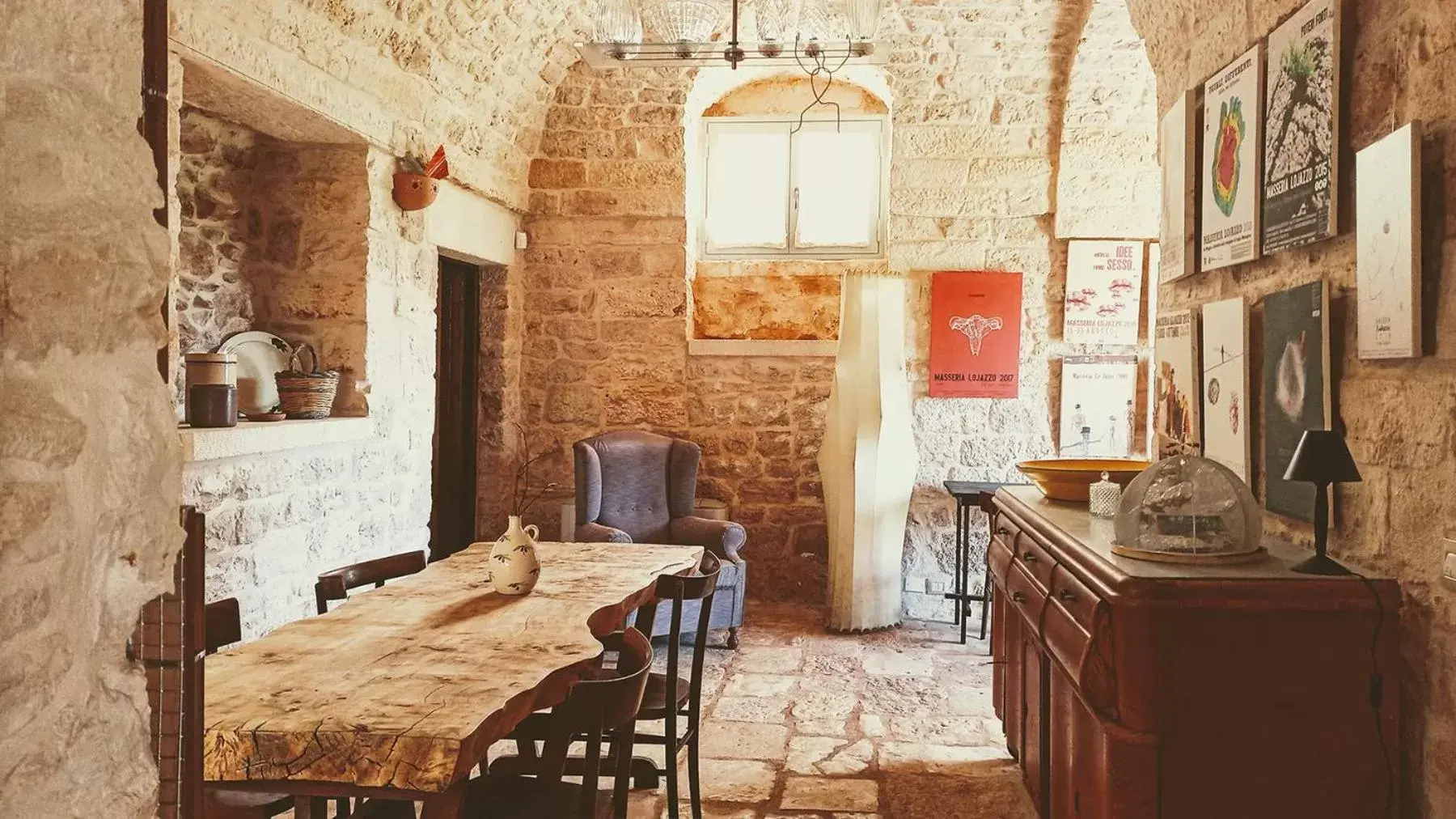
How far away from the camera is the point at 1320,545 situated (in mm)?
2006

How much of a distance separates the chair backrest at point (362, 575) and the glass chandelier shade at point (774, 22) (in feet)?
6.96

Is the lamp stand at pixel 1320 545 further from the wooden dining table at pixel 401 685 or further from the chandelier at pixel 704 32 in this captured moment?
the chandelier at pixel 704 32

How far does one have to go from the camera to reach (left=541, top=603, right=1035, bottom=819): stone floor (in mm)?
3094

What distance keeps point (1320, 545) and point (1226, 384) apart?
0.76m

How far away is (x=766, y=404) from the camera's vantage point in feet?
19.2

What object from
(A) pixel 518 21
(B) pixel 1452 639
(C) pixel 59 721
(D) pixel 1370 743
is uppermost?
(A) pixel 518 21

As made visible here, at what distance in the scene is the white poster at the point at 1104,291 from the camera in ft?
17.9

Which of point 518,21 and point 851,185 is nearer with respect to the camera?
point 518,21

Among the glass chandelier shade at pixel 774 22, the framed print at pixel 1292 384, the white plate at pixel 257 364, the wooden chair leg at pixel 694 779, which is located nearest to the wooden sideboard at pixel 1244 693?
the framed print at pixel 1292 384

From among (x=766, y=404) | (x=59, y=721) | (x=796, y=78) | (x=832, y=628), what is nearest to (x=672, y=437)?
(x=766, y=404)

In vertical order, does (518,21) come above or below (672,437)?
above

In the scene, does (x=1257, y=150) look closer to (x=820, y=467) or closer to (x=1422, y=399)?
(x=1422, y=399)

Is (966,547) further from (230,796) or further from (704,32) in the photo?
(230,796)

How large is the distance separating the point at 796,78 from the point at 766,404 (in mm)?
2031
